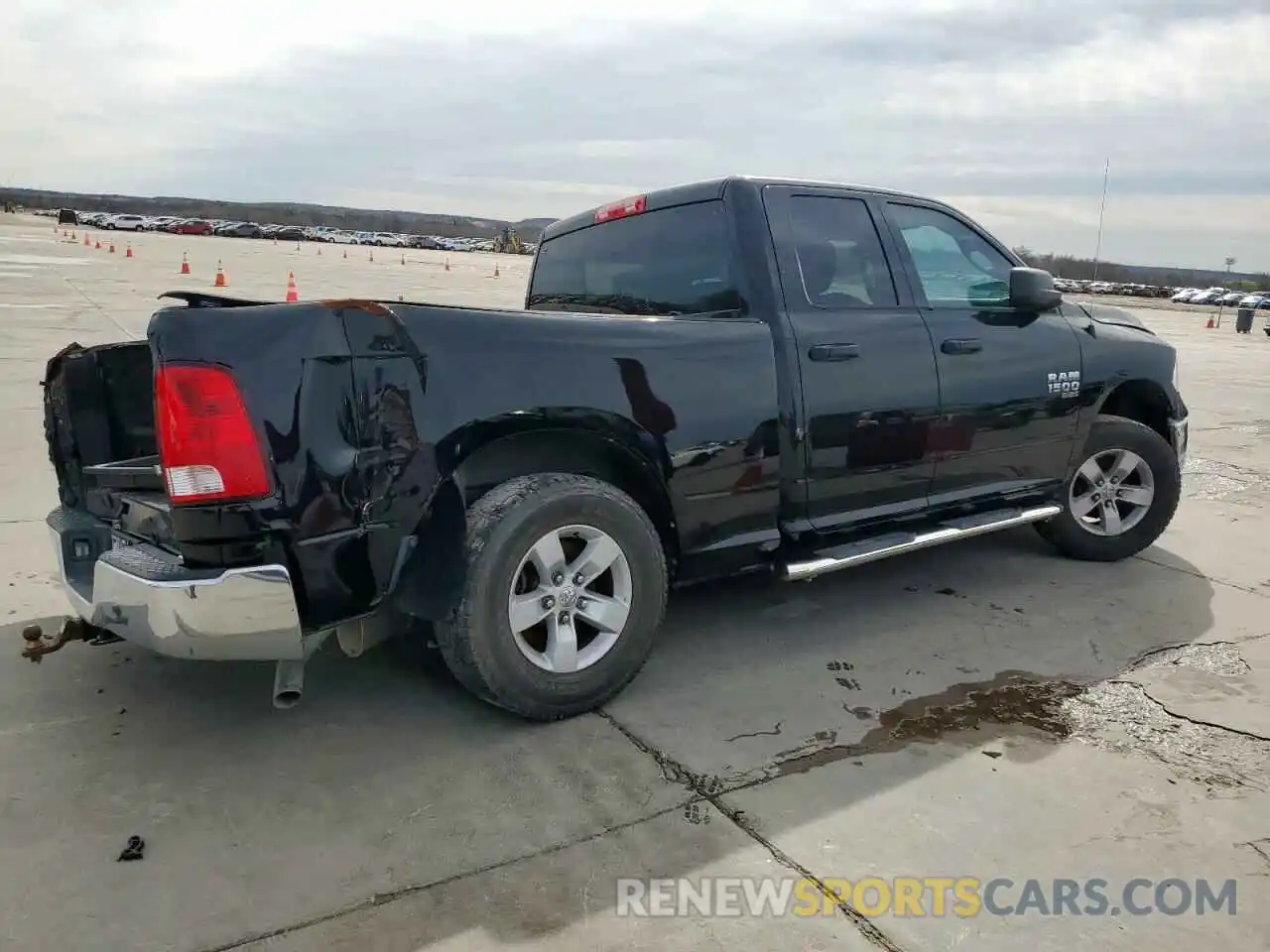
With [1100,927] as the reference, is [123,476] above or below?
above

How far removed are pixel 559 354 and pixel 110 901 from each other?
1904 mm

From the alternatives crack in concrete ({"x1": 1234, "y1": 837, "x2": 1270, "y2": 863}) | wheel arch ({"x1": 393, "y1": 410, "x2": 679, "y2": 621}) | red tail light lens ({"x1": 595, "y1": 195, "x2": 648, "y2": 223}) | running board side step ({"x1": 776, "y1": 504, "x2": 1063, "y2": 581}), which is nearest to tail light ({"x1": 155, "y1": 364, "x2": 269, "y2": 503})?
wheel arch ({"x1": 393, "y1": 410, "x2": 679, "y2": 621})

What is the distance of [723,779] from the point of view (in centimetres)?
287

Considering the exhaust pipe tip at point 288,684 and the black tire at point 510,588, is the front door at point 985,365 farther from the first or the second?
the exhaust pipe tip at point 288,684

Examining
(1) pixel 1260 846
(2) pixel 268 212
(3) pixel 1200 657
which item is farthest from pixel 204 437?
(2) pixel 268 212

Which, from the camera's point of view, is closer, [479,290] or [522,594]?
[522,594]

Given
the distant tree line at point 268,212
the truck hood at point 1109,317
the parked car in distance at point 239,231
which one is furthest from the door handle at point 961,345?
the distant tree line at point 268,212

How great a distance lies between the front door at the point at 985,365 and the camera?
415cm

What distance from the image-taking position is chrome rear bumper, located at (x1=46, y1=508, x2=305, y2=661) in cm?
258

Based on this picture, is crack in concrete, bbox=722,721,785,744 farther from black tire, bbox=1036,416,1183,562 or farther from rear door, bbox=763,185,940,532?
black tire, bbox=1036,416,1183,562

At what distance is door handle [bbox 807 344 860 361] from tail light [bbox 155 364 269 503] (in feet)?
6.74

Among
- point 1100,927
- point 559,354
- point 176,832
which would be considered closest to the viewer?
point 1100,927

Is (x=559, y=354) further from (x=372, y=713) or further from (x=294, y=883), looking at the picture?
(x=294, y=883)

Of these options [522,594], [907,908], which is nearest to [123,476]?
[522,594]
